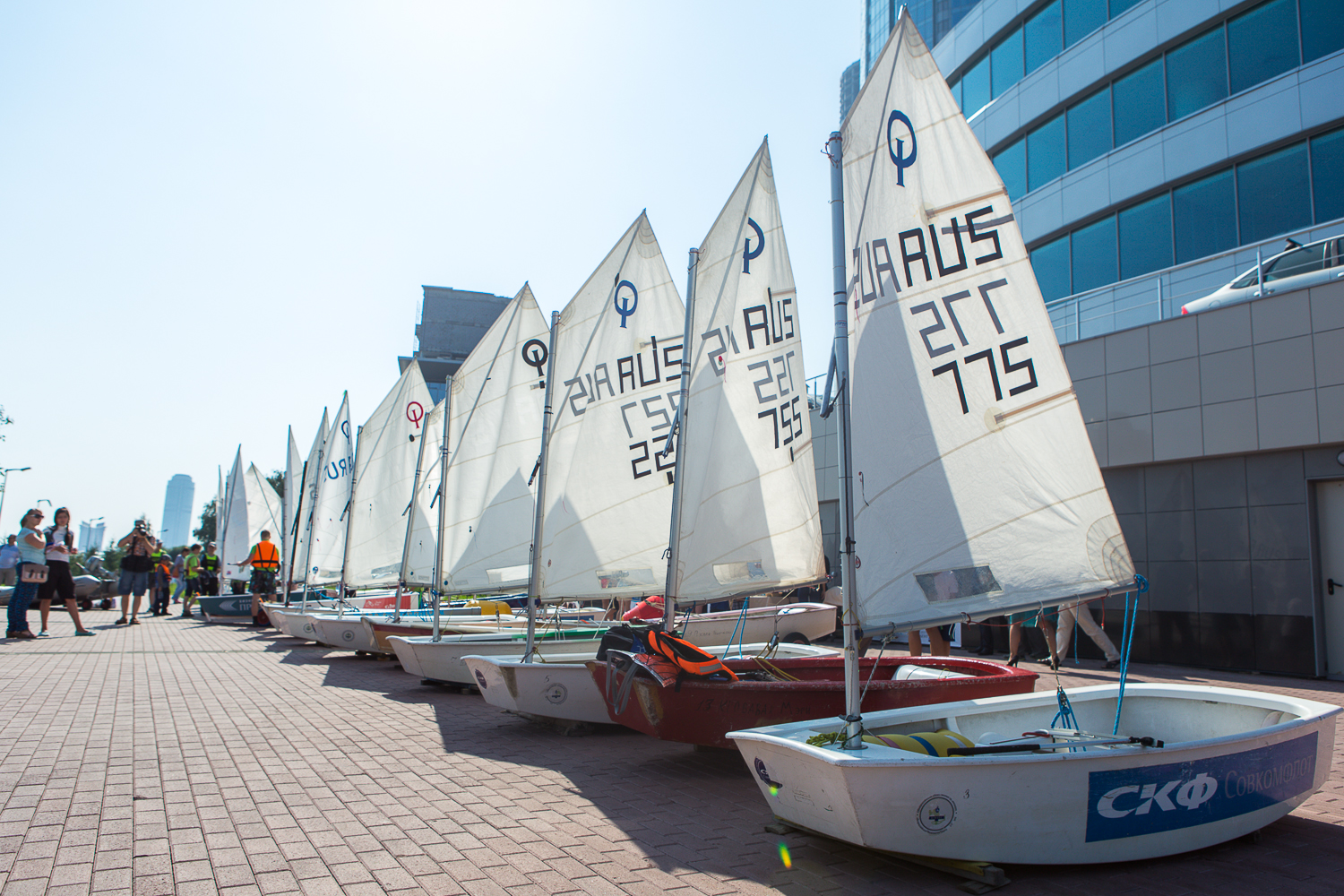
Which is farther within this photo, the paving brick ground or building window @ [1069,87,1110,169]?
building window @ [1069,87,1110,169]

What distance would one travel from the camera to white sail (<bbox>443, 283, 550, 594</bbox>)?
1006 cm

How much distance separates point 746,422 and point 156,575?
803 inches

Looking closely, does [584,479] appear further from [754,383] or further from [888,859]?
[888,859]

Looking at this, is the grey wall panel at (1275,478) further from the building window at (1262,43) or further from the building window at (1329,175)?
the building window at (1262,43)

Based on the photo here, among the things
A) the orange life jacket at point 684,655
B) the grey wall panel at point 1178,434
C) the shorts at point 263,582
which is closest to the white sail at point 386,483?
the shorts at point 263,582

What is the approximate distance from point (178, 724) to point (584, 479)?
4.20 meters

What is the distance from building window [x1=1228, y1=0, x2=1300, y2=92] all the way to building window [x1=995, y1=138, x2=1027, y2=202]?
15.5ft

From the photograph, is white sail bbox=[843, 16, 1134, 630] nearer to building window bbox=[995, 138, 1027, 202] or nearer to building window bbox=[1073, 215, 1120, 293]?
building window bbox=[1073, 215, 1120, 293]

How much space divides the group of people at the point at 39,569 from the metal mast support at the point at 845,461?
12828 mm

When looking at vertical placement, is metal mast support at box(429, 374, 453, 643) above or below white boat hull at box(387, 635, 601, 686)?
above

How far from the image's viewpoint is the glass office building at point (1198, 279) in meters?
10.5

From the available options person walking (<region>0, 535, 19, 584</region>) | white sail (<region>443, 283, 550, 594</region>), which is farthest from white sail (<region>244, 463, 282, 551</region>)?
white sail (<region>443, 283, 550, 594</region>)

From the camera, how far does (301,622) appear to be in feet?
45.9

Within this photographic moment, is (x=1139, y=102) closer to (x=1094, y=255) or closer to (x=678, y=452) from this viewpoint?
(x=1094, y=255)
